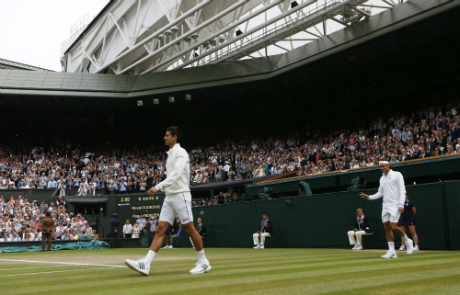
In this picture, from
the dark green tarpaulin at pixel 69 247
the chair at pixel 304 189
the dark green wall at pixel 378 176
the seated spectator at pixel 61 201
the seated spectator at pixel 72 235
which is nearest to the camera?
the dark green wall at pixel 378 176

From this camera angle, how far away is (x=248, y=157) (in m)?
29.8

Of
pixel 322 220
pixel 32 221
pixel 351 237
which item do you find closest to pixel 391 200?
pixel 351 237

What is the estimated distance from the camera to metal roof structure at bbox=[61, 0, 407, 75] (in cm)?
2227

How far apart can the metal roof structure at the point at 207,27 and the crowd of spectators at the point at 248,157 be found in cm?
621

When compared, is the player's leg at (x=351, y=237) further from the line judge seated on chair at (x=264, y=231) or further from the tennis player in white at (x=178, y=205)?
the tennis player in white at (x=178, y=205)

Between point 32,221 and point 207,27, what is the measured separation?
614 inches

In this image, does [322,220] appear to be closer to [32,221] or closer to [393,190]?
[393,190]

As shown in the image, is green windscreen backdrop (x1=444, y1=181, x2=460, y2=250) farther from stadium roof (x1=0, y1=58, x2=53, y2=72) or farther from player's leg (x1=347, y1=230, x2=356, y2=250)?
stadium roof (x1=0, y1=58, x2=53, y2=72)

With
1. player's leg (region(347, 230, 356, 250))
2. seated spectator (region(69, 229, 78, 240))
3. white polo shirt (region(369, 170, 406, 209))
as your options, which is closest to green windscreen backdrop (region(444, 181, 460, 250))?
player's leg (region(347, 230, 356, 250))

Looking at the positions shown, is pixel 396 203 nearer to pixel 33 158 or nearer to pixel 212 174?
pixel 212 174

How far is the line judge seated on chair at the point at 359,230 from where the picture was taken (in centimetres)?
1273

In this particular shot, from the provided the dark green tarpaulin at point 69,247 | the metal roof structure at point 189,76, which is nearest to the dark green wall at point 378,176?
the metal roof structure at point 189,76

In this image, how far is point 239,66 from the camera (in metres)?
27.7

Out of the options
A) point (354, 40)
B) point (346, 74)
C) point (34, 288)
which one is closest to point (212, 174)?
point (346, 74)
